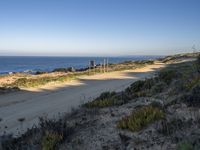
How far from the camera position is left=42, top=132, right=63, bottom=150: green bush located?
8.44 meters

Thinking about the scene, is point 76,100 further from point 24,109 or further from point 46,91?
point 46,91

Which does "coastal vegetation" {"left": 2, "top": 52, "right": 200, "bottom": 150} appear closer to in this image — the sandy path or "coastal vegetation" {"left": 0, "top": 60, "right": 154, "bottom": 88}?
the sandy path

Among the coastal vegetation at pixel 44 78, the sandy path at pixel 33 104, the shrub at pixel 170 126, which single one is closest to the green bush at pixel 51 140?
the shrub at pixel 170 126

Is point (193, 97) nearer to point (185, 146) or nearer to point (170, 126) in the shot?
point (170, 126)

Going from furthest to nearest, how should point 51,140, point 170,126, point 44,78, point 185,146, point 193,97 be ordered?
point 44,78
point 193,97
point 51,140
point 170,126
point 185,146

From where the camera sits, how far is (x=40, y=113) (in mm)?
14992

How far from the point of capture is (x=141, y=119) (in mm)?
9086

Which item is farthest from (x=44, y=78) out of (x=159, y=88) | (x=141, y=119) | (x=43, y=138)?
(x=141, y=119)

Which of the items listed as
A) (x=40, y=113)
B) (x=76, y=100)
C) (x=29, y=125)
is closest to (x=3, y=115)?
(x=40, y=113)

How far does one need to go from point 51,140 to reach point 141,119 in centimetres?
211

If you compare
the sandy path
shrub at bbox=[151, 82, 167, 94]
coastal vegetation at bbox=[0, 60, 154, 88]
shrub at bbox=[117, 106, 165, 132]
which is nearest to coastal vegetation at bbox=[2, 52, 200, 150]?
shrub at bbox=[117, 106, 165, 132]

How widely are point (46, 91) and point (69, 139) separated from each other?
13.8m

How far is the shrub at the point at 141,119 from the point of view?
8.87 metres

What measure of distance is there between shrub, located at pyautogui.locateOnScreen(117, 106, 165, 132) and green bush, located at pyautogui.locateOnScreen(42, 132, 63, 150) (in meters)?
1.44
